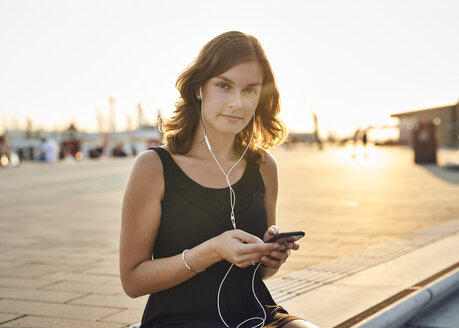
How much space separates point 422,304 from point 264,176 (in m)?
1.84

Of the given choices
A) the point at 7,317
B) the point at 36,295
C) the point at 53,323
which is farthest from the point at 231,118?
the point at 36,295

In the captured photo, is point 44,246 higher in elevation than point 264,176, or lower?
lower

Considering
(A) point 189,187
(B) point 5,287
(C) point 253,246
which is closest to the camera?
(C) point 253,246

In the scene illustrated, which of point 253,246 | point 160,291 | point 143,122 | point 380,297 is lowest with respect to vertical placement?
point 143,122

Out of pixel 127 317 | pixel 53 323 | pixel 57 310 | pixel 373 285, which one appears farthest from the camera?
pixel 373 285

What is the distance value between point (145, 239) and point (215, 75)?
67cm

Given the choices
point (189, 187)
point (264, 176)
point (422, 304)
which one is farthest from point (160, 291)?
point (422, 304)

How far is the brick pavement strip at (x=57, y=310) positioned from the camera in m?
3.56

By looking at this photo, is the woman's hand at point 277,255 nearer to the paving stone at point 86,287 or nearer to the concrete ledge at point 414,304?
the concrete ledge at point 414,304

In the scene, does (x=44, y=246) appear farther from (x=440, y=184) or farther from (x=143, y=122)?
(x=143, y=122)

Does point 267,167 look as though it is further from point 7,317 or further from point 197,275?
point 7,317

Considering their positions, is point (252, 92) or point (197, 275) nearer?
point (197, 275)

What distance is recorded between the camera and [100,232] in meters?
6.97

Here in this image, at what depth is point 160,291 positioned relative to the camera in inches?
83.7
